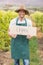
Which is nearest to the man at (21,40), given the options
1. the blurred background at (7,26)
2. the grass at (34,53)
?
the grass at (34,53)

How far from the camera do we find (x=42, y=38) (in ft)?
26.2

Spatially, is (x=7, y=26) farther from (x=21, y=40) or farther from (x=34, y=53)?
(x=21, y=40)

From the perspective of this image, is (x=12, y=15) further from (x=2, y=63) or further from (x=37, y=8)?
(x=2, y=63)

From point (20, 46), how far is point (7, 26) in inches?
108

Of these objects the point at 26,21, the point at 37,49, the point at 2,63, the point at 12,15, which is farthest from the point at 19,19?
the point at 12,15

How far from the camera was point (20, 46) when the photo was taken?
5.03m

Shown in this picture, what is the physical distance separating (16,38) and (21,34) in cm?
11

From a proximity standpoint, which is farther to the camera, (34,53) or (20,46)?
(34,53)

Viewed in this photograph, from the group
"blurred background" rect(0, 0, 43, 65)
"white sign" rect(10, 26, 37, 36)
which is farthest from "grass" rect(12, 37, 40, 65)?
"white sign" rect(10, 26, 37, 36)

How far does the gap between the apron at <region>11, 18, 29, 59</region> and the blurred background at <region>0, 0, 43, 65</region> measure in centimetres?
119

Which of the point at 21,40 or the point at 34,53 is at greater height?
the point at 21,40

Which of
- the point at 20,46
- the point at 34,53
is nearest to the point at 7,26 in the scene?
the point at 34,53

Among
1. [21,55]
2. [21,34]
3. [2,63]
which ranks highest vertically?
[21,34]

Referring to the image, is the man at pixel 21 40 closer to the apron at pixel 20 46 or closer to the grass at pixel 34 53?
the apron at pixel 20 46
